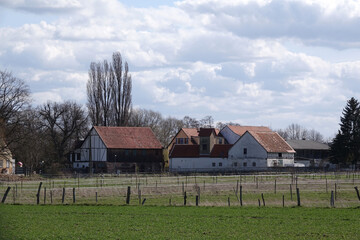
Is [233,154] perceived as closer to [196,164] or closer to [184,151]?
[196,164]

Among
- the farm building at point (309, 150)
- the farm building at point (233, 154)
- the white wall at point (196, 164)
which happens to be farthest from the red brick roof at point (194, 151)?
the farm building at point (309, 150)

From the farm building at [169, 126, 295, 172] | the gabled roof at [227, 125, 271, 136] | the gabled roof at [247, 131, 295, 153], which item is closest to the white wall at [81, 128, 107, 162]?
the farm building at [169, 126, 295, 172]

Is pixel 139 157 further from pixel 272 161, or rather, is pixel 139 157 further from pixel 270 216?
pixel 270 216

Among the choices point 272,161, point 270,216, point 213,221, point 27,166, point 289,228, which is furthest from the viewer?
point 272,161

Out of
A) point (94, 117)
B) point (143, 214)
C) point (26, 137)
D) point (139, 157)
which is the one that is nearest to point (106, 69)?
point (94, 117)

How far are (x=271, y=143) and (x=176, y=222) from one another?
74173 mm

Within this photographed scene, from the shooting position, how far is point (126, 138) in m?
102

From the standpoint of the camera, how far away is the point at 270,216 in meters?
33.4

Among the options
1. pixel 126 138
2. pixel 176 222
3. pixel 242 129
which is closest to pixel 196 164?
pixel 126 138

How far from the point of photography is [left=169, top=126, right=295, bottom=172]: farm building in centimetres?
10062

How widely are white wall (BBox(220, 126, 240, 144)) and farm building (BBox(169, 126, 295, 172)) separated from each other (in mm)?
1074

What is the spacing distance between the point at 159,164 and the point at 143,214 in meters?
68.7

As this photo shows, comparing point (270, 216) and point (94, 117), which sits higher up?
point (94, 117)

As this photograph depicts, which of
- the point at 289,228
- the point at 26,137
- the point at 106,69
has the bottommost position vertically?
the point at 289,228
